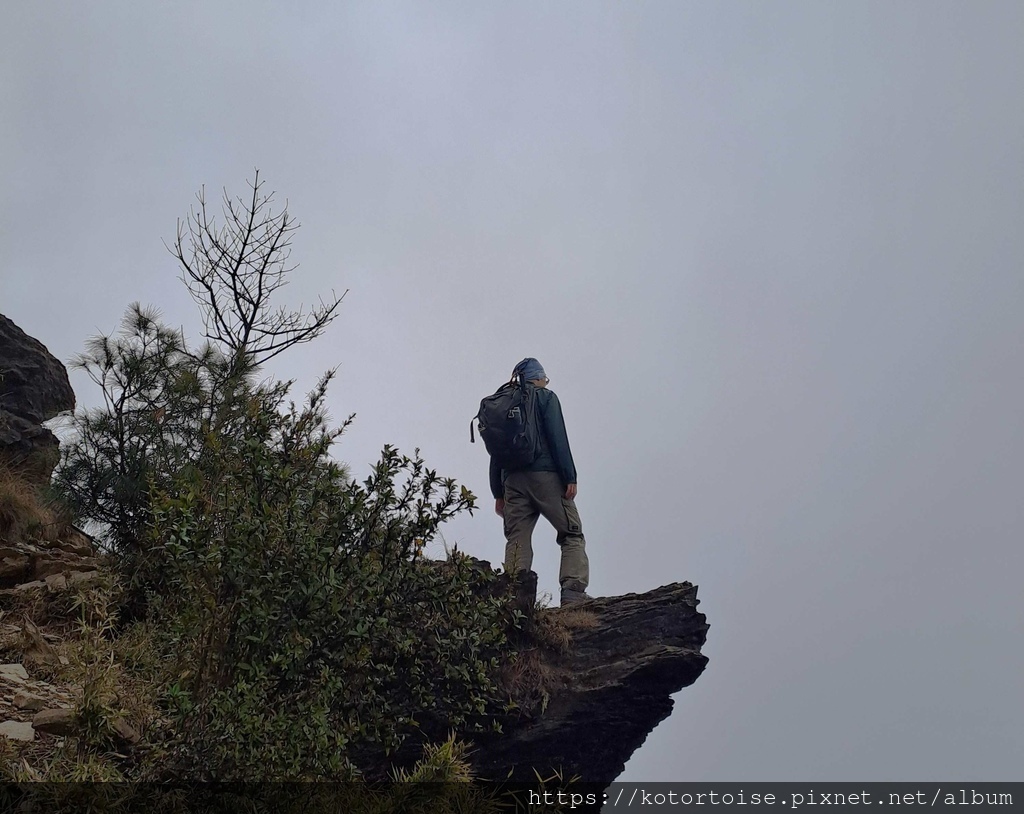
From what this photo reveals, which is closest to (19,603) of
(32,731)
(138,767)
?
(32,731)

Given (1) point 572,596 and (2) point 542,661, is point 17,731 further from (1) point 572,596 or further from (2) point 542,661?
(1) point 572,596

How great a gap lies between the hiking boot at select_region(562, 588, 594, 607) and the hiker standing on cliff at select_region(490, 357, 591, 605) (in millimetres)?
54

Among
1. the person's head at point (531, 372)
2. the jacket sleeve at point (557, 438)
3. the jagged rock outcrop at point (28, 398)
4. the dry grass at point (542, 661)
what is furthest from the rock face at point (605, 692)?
the jagged rock outcrop at point (28, 398)

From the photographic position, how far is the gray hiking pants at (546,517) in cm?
787

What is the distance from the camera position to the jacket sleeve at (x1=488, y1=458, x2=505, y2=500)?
27.0 feet

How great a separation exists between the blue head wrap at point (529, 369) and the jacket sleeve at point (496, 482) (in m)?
0.85

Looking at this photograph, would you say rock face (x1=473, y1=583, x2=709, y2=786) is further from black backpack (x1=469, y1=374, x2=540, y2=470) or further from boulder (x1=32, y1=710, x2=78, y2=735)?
boulder (x1=32, y1=710, x2=78, y2=735)

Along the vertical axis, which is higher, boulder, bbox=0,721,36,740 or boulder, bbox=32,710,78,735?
boulder, bbox=32,710,78,735

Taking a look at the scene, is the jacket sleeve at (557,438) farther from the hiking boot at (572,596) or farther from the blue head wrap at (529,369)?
the hiking boot at (572,596)

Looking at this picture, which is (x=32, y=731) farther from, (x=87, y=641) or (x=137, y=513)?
(x=137, y=513)

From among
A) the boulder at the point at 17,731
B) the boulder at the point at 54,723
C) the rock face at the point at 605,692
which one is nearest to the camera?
the boulder at the point at 17,731

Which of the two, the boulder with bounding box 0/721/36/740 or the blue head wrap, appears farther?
the blue head wrap

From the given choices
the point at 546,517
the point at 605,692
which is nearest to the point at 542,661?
the point at 605,692

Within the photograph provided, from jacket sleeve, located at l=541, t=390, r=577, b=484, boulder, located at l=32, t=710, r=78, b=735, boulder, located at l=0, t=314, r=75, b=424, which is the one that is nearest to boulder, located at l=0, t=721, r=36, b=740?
boulder, located at l=32, t=710, r=78, b=735
